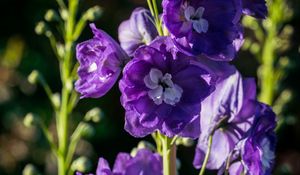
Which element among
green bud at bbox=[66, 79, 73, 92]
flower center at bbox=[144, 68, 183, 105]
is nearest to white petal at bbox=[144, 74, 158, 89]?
flower center at bbox=[144, 68, 183, 105]

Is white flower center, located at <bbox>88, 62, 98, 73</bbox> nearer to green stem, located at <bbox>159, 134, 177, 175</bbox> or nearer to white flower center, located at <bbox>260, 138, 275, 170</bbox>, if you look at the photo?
green stem, located at <bbox>159, 134, 177, 175</bbox>

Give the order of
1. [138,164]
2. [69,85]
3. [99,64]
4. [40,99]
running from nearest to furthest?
1. [99,64]
2. [138,164]
3. [69,85]
4. [40,99]

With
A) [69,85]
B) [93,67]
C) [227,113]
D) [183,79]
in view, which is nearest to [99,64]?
[93,67]

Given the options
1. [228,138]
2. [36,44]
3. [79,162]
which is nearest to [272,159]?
[228,138]

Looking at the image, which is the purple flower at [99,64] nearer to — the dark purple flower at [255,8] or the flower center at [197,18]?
the flower center at [197,18]

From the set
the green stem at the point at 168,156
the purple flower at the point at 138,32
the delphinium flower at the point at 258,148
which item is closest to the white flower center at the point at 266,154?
the delphinium flower at the point at 258,148

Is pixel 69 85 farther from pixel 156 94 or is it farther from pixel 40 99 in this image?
pixel 40 99
